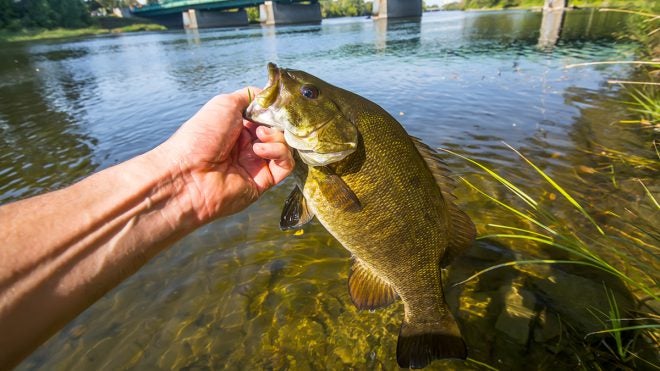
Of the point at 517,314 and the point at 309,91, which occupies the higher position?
the point at 309,91

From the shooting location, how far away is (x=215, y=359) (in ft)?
12.0

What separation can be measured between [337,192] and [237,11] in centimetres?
10866

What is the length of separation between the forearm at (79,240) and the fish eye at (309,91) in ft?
4.38

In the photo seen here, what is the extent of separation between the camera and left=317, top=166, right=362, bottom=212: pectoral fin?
8.04 ft

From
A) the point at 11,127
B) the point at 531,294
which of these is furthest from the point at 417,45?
the point at 531,294

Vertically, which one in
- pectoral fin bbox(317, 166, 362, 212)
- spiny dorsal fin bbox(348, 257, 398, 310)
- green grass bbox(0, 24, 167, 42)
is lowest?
spiny dorsal fin bbox(348, 257, 398, 310)

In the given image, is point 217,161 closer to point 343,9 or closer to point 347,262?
point 347,262

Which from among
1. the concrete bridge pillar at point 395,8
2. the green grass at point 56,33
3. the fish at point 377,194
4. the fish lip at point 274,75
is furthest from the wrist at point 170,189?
the concrete bridge pillar at point 395,8

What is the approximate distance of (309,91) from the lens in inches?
95.7

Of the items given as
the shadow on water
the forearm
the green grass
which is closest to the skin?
the forearm

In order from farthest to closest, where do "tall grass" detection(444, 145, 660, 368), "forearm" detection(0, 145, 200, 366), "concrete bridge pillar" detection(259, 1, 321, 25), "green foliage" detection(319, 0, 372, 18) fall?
"green foliage" detection(319, 0, 372, 18) < "concrete bridge pillar" detection(259, 1, 321, 25) < "tall grass" detection(444, 145, 660, 368) < "forearm" detection(0, 145, 200, 366)

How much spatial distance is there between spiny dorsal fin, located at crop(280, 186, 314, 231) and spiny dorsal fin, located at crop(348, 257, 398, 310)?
1.81 ft

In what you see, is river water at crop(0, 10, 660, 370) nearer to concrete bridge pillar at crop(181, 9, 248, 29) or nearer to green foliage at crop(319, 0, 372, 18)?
concrete bridge pillar at crop(181, 9, 248, 29)

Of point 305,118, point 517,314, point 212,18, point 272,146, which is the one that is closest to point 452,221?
point 305,118
